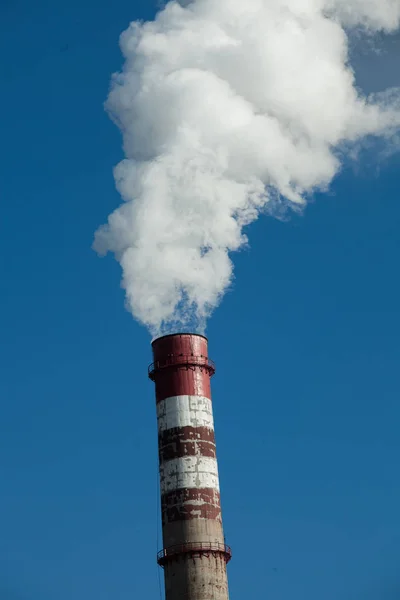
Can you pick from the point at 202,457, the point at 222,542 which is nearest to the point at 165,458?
the point at 202,457

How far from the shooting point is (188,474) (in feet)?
162

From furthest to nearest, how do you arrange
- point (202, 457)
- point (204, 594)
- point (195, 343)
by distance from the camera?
1. point (195, 343)
2. point (202, 457)
3. point (204, 594)

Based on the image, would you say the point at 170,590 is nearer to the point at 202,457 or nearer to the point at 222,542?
the point at 222,542

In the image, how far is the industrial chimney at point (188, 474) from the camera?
1880 inches

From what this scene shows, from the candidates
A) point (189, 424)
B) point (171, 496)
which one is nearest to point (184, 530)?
point (171, 496)

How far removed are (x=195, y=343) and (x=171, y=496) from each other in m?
9.31

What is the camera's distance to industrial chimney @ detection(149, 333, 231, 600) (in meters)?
47.8

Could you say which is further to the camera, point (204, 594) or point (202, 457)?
point (202, 457)

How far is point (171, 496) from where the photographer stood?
4934cm

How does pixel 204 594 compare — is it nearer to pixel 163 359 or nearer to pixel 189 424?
pixel 189 424

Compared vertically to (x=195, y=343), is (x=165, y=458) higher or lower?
lower

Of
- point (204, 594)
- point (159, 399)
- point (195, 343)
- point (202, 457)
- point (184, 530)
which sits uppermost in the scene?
point (195, 343)

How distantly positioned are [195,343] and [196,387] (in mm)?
2880

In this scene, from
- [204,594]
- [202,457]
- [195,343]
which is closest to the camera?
[204,594]
